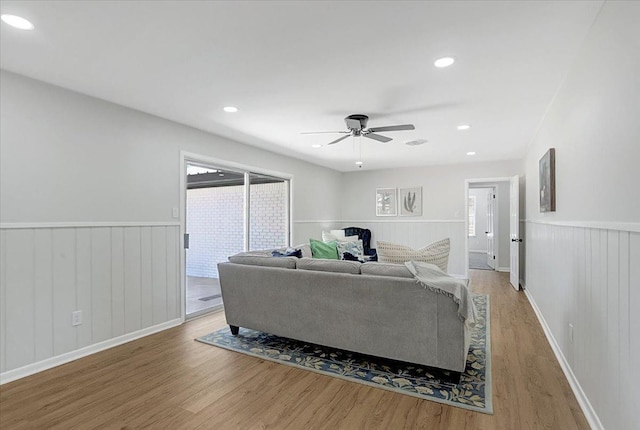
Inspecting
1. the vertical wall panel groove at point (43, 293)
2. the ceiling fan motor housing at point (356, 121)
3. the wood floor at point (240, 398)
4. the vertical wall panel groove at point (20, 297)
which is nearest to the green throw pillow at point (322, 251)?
the ceiling fan motor housing at point (356, 121)

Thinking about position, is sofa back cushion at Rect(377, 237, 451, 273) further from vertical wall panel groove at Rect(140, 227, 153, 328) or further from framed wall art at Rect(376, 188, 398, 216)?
framed wall art at Rect(376, 188, 398, 216)

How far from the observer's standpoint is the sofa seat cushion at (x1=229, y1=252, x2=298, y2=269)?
10.4 ft

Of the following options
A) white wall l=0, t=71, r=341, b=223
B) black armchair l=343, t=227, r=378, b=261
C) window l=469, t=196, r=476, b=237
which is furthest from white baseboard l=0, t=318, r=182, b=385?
window l=469, t=196, r=476, b=237

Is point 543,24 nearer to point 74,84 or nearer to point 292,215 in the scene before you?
point 74,84

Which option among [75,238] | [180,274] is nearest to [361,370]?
[180,274]

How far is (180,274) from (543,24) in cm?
409

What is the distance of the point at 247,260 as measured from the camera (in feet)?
11.3

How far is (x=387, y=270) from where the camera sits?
267 centimetres

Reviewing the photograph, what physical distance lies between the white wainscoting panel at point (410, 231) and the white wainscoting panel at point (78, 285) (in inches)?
114

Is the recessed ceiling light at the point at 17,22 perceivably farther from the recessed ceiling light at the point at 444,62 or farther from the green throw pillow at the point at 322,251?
the green throw pillow at the point at 322,251

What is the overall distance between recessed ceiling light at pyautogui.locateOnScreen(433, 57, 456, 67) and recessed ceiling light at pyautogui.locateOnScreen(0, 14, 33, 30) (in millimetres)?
2639

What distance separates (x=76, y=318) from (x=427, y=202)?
21.0 ft

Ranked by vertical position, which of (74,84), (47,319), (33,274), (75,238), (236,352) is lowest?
(236,352)

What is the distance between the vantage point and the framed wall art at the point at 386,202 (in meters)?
7.72
